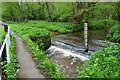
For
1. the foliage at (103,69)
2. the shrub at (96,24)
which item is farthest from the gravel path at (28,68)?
the shrub at (96,24)

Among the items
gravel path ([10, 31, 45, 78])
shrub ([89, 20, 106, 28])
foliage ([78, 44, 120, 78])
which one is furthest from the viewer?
shrub ([89, 20, 106, 28])

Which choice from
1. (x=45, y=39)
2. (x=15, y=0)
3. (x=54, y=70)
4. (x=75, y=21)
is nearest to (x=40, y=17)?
(x=15, y=0)

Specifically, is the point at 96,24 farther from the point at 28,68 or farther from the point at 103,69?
the point at 28,68

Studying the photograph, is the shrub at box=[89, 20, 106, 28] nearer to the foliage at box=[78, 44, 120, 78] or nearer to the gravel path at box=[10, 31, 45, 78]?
the foliage at box=[78, 44, 120, 78]

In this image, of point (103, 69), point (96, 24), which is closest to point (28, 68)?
point (103, 69)

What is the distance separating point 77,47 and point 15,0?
2195cm

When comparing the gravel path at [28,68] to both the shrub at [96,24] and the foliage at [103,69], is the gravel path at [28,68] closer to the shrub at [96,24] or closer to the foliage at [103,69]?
the foliage at [103,69]

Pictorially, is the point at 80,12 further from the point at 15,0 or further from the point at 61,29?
the point at 15,0

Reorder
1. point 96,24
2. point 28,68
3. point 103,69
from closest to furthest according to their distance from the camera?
point 103,69
point 28,68
point 96,24

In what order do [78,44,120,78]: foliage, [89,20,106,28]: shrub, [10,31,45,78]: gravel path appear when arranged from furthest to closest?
[89,20,106,28]: shrub < [10,31,45,78]: gravel path < [78,44,120,78]: foliage

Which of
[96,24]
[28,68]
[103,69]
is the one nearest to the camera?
[103,69]

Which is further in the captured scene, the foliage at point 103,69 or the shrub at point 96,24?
the shrub at point 96,24

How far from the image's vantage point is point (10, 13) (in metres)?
33.7

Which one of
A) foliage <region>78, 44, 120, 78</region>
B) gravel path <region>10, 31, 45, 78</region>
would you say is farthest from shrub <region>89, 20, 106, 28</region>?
gravel path <region>10, 31, 45, 78</region>
